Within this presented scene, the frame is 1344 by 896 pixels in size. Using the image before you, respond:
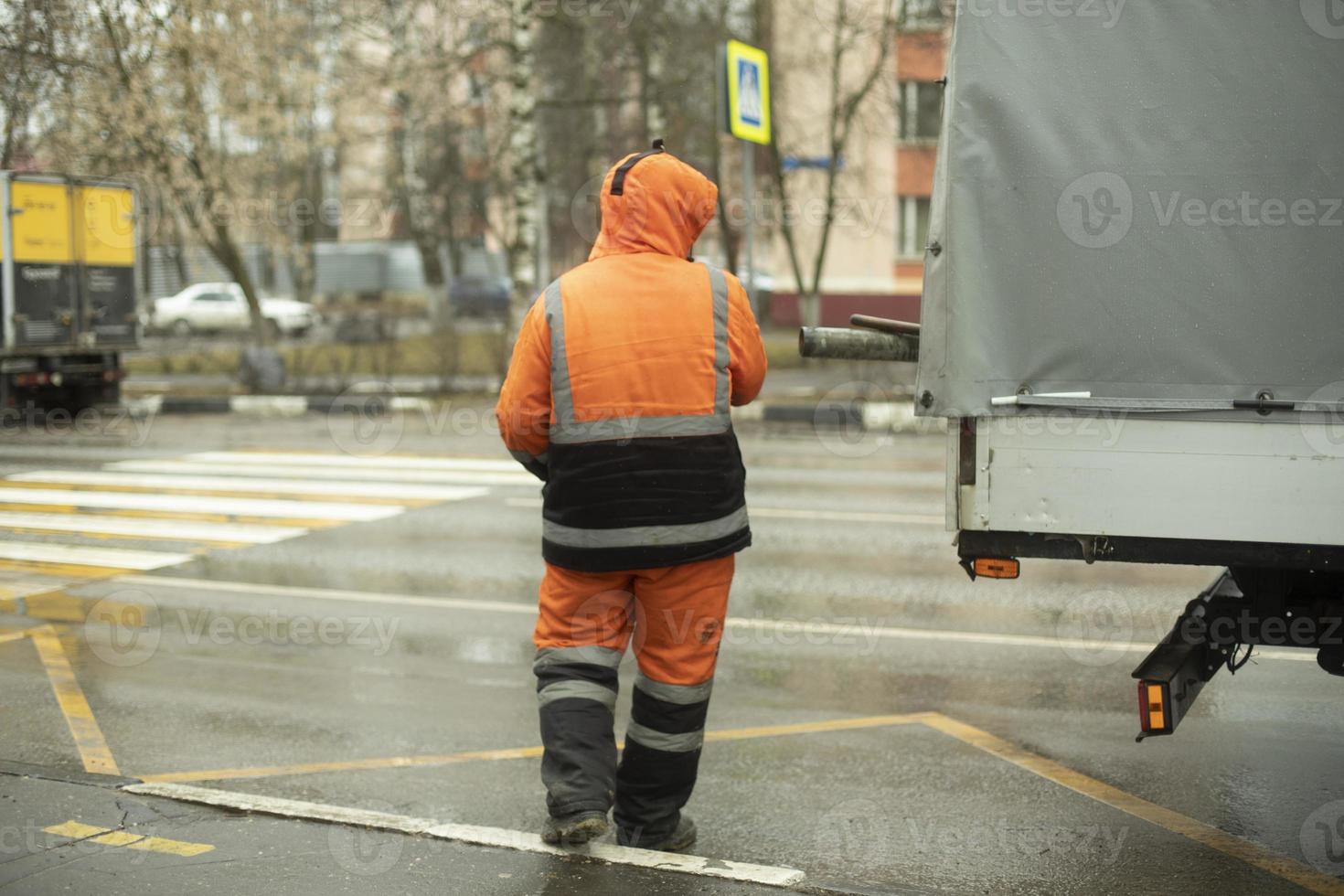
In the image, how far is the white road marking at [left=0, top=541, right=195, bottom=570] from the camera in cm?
941

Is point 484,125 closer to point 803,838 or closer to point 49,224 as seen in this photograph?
point 49,224

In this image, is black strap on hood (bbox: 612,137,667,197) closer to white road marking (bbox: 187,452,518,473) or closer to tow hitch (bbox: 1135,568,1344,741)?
tow hitch (bbox: 1135,568,1344,741)

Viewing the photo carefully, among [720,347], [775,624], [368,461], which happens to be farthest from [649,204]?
[368,461]

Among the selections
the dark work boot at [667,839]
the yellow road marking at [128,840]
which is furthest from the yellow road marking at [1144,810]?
the yellow road marking at [128,840]

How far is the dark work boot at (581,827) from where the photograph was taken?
4004 mm

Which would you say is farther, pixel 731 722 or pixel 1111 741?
pixel 731 722

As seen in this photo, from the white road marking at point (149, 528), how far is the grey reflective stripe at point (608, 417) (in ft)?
21.8

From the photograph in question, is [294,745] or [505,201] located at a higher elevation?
[505,201]

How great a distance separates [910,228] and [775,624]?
A: 32860 mm

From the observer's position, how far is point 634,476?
13.3ft

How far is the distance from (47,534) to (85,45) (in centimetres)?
962

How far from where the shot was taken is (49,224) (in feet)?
61.8

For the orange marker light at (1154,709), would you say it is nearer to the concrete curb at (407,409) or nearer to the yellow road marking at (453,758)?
the yellow road marking at (453,758)

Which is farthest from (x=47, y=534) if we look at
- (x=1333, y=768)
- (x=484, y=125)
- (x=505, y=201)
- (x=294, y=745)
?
(x=505, y=201)
